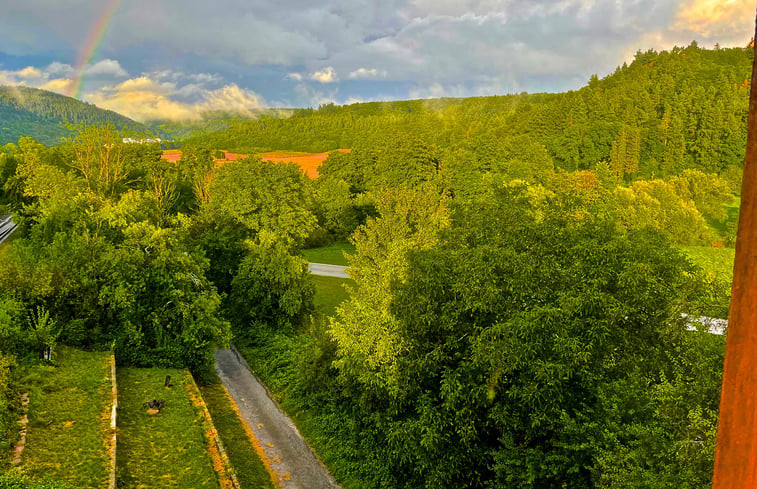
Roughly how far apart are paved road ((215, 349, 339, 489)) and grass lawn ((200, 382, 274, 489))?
55 centimetres

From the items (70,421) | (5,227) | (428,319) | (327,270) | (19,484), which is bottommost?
(70,421)

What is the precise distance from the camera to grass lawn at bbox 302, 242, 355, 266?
191 ft

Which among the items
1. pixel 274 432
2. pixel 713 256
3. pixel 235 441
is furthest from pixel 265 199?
pixel 713 256

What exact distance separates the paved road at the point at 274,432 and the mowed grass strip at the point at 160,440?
381cm

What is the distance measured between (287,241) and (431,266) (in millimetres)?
20920

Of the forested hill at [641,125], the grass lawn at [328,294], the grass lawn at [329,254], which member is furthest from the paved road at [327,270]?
the forested hill at [641,125]

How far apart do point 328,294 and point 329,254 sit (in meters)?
18.0

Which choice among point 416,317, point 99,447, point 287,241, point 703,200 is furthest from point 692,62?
point 99,447

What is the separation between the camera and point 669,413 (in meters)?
12.3

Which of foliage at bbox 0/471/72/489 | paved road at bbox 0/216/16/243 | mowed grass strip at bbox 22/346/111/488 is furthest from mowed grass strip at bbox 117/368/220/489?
paved road at bbox 0/216/16/243

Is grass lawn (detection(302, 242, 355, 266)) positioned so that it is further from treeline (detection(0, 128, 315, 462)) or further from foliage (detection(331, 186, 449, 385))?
foliage (detection(331, 186, 449, 385))

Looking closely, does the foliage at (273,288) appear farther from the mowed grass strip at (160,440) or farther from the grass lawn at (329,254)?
the grass lawn at (329,254)

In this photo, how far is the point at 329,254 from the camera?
61.8 m

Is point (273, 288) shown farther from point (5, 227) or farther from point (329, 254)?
point (5, 227)
